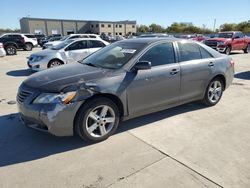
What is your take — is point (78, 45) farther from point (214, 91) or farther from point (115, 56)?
point (214, 91)

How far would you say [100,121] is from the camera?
3.59 metres

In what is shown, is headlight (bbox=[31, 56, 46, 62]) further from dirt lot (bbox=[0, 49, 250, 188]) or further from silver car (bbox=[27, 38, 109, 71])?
dirt lot (bbox=[0, 49, 250, 188])

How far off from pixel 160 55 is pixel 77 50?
20.6 feet

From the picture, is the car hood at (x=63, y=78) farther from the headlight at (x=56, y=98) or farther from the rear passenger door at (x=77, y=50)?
the rear passenger door at (x=77, y=50)

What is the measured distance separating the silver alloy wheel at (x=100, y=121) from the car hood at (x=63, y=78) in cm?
49

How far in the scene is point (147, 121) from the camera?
4.43 metres

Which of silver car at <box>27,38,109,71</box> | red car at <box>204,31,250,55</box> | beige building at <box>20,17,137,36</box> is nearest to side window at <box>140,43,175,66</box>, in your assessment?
silver car at <box>27,38,109,71</box>

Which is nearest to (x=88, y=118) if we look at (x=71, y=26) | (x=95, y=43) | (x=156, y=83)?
(x=156, y=83)

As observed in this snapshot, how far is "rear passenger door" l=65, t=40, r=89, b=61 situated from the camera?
31.5ft

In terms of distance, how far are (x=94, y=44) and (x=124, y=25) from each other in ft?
255

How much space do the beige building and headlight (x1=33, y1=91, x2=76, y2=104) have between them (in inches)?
2872

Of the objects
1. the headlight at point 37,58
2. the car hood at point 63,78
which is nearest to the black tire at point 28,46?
the headlight at point 37,58

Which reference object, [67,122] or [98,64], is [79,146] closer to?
[67,122]

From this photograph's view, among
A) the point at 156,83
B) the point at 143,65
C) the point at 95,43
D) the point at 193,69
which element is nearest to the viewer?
the point at 143,65
